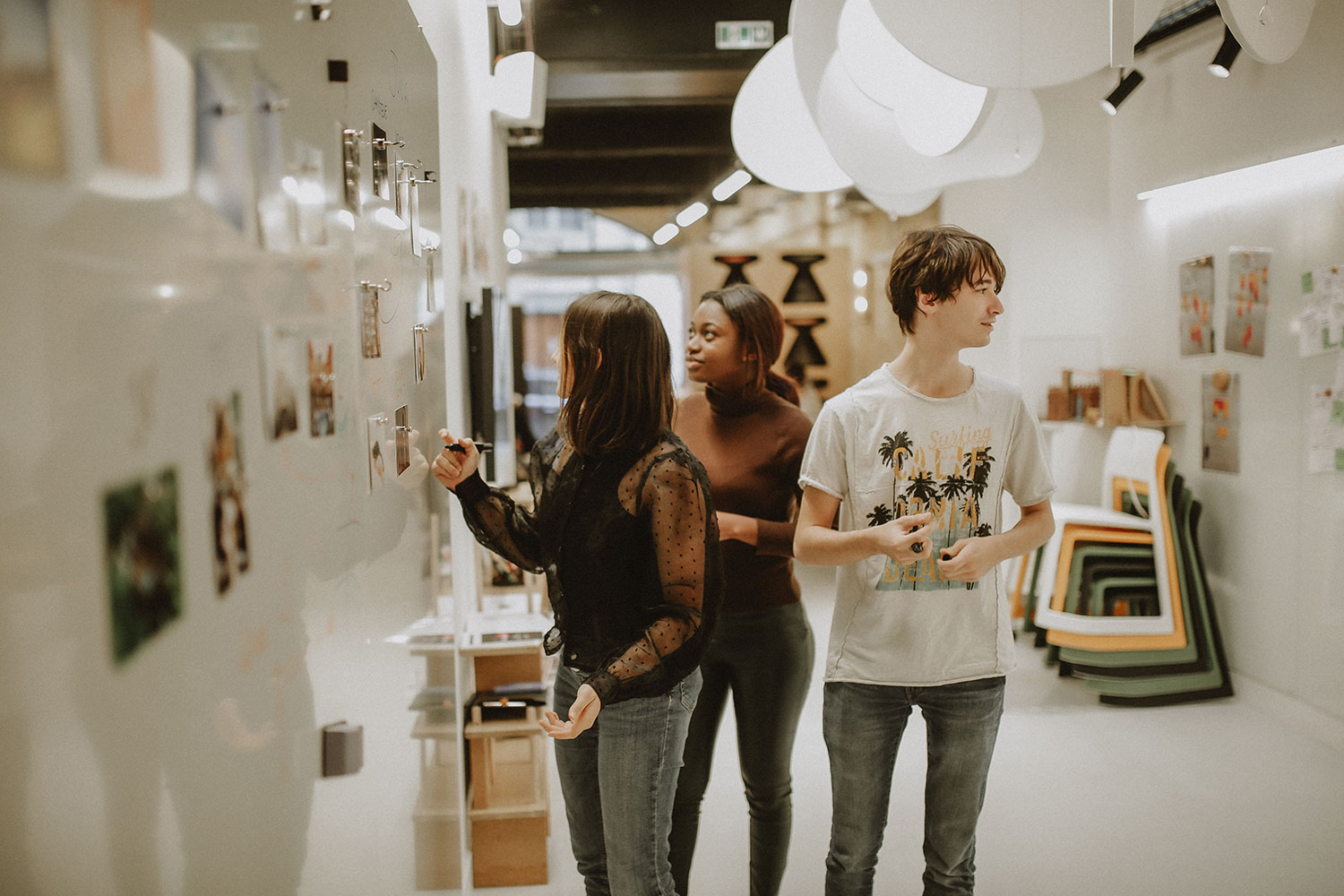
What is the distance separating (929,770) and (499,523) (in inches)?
39.8

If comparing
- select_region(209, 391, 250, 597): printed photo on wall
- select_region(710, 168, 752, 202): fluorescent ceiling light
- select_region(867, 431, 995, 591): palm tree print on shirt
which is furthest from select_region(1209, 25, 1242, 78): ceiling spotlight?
select_region(209, 391, 250, 597): printed photo on wall

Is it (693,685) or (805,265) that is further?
(805,265)

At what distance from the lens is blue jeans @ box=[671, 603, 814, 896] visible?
7.54ft

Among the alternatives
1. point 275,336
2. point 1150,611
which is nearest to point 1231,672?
point 1150,611

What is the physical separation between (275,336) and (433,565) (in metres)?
1.40

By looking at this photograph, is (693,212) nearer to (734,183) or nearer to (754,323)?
(734,183)

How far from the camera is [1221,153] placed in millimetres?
4691

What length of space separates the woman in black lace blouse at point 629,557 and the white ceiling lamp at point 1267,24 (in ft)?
5.33

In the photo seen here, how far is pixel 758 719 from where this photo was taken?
7.63 feet

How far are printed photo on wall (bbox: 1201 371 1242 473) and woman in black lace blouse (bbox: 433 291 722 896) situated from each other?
153 inches

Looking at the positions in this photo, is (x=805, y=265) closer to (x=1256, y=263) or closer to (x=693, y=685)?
(x=1256, y=263)

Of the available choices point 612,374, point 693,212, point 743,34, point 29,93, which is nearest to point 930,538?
point 612,374

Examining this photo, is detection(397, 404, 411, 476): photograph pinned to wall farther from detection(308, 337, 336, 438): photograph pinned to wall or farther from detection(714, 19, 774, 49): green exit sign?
detection(714, 19, 774, 49): green exit sign

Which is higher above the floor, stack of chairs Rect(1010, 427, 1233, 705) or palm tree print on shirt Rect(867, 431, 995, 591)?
palm tree print on shirt Rect(867, 431, 995, 591)
